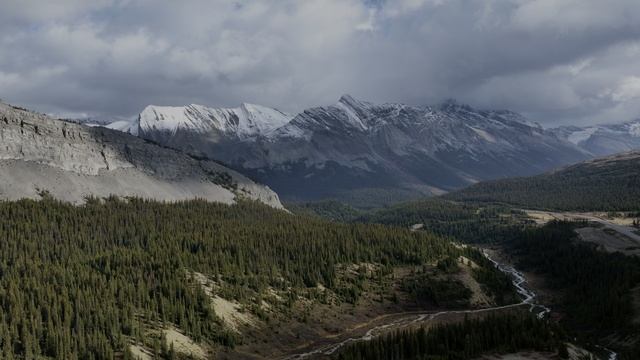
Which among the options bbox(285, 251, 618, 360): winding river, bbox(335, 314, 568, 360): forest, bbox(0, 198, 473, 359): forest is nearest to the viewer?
bbox(335, 314, 568, 360): forest

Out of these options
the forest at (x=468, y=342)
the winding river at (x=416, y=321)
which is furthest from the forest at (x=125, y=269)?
the forest at (x=468, y=342)

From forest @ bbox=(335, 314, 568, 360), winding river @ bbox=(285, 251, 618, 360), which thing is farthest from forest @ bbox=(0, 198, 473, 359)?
forest @ bbox=(335, 314, 568, 360)

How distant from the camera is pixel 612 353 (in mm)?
119812

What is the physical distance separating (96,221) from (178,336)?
80.2 metres

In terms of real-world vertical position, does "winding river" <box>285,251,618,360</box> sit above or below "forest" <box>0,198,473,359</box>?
below

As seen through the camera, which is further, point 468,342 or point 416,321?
point 416,321

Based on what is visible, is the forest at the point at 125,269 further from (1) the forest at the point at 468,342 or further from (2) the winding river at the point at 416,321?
(1) the forest at the point at 468,342

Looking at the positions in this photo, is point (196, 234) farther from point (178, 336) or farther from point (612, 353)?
point (612, 353)

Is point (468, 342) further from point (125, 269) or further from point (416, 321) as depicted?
point (125, 269)

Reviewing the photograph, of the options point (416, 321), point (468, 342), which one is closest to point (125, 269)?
point (416, 321)

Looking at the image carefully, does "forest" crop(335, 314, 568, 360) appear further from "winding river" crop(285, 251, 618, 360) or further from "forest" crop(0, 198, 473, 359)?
"forest" crop(0, 198, 473, 359)

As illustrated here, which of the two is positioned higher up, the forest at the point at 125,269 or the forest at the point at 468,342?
the forest at the point at 125,269

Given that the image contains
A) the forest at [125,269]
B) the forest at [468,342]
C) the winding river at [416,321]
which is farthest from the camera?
the winding river at [416,321]

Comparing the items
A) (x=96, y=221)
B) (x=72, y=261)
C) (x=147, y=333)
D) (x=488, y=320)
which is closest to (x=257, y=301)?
(x=147, y=333)
